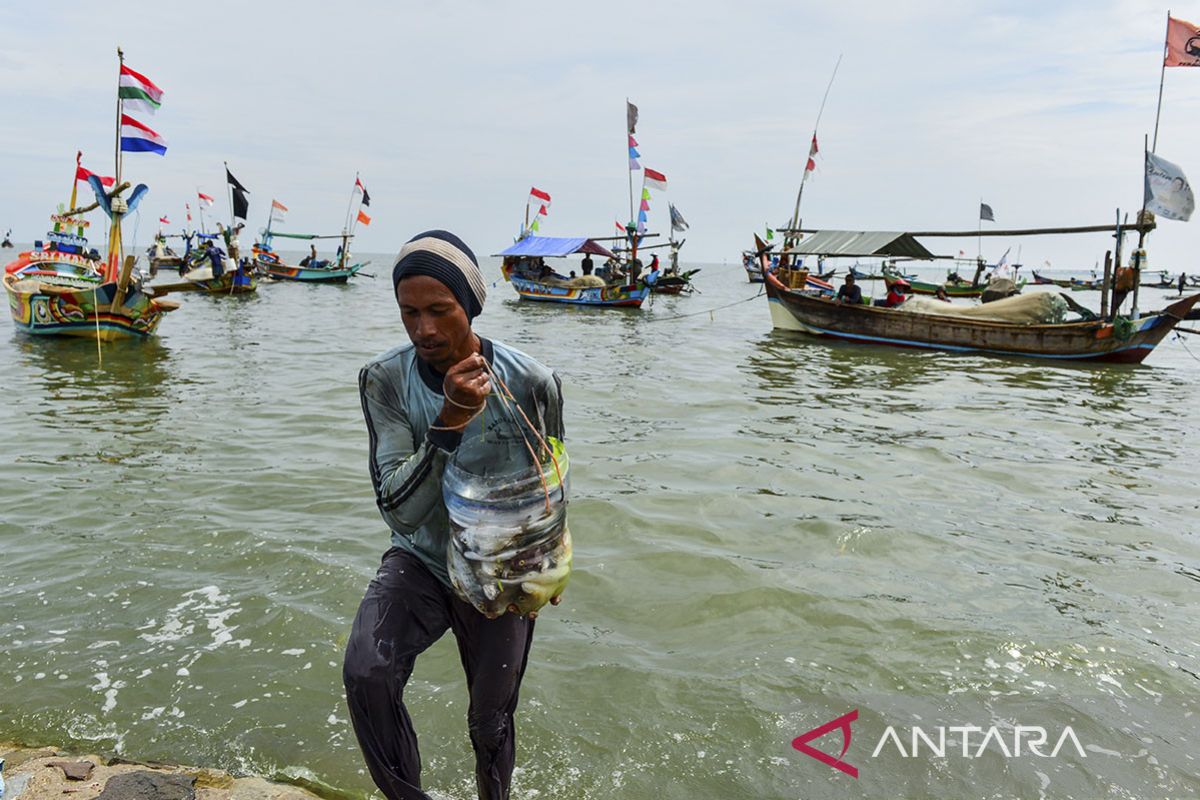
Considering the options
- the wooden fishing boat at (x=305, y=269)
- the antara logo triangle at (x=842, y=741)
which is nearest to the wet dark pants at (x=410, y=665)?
the antara logo triangle at (x=842, y=741)

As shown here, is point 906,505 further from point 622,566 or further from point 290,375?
point 290,375

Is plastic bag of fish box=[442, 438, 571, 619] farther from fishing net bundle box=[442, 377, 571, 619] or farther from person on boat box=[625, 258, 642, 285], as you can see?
person on boat box=[625, 258, 642, 285]

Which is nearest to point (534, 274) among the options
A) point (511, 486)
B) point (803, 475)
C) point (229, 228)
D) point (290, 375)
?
point (229, 228)

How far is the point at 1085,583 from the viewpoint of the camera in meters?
4.95

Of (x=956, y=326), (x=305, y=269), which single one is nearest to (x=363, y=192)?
(x=305, y=269)

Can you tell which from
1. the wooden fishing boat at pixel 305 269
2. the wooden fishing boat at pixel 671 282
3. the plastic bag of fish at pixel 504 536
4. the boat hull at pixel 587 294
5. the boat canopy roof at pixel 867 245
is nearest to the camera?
the plastic bag of fish at pixel 504 536

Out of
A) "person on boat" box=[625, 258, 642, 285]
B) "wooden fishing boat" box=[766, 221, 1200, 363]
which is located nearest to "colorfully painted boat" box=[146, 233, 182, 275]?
"person on boat" box=[625, 258, 642, 285]

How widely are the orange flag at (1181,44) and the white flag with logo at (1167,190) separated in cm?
170

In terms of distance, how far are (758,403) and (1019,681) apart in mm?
7836

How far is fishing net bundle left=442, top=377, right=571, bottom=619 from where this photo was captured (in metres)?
1.94

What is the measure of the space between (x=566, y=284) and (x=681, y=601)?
93.8 feet

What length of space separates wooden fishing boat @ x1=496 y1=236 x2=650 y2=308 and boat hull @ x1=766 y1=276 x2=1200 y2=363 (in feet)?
35.2

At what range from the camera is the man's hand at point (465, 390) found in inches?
→ 71.4

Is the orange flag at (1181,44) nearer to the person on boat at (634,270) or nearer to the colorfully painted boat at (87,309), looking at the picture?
the person on boat at (634,270)
